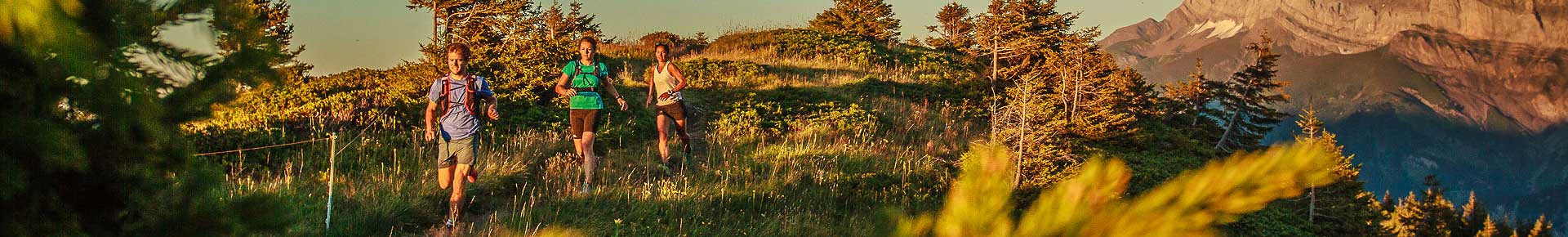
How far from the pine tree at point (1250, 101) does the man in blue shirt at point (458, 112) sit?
84.4ft

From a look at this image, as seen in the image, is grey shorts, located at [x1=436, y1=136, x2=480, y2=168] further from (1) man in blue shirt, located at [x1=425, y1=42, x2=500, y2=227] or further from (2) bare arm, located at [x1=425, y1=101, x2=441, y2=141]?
(2) bare arm, located at [x1=425, y1=101, x2=441, y2=141]

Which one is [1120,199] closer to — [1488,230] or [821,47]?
[821,47]

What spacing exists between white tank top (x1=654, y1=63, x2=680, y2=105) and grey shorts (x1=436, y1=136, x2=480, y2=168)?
8.87ft

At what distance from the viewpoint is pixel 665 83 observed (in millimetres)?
8930

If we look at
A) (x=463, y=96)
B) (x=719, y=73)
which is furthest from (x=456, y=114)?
(x=719, y=73)

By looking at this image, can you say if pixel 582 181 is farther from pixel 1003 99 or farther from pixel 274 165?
pixel 1003 99

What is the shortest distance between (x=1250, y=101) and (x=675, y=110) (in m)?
25.6

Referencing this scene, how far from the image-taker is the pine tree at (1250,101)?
26.3 metres

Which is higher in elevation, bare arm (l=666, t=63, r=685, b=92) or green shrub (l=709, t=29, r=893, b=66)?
green shrub (l=709, t=29, r=893, b=66)

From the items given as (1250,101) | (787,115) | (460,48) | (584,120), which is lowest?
(787,115)

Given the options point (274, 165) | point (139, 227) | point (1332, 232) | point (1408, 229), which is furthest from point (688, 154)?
point (1408, 229)

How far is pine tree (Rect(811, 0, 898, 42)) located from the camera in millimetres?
36719

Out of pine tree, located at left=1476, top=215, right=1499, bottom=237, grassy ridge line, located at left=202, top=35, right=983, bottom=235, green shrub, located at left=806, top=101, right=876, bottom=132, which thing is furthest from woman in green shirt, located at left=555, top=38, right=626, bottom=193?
pine tree, located at left=1476, top=215, right=1499, bottom=237

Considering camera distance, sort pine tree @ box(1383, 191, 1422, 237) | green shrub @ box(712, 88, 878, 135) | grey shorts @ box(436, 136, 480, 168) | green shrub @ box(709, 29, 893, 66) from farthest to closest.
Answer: pine tree @ box(1383, 191, 1422, 237) → green shrub @ box(709, 29, 893, 66) → green shrub @ box(712, 88, 878, 135) → grey shorts @ box(436, 136, 480, 168)
